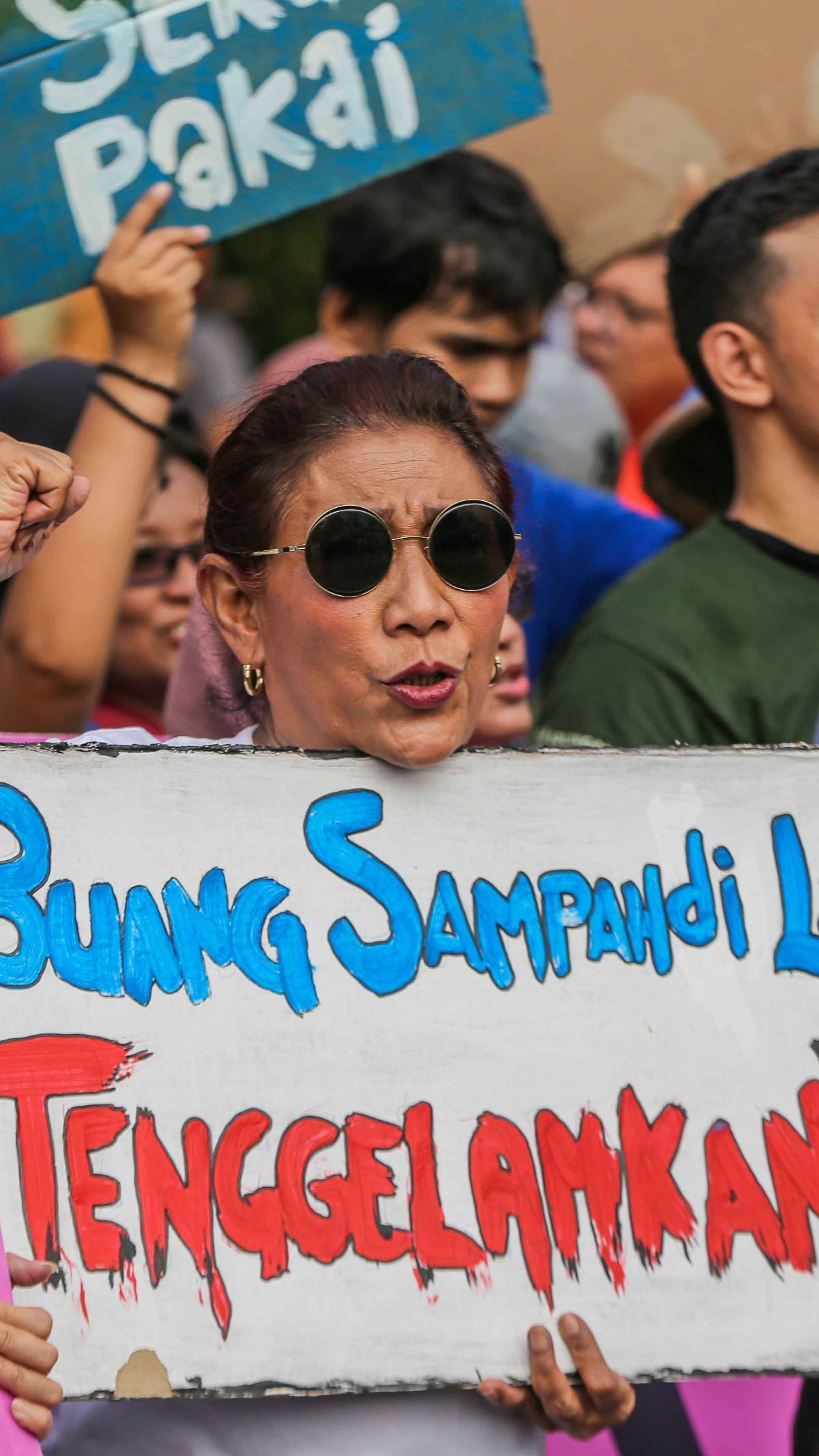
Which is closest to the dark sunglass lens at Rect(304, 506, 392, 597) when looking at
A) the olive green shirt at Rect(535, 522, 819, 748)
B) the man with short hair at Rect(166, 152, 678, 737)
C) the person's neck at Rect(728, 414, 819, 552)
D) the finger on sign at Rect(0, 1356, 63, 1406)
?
the olive green shirt at Rect(535, 522, 819, 748)

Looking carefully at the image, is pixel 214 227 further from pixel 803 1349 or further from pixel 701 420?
pixel 803 1349

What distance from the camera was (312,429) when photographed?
2.01 meters

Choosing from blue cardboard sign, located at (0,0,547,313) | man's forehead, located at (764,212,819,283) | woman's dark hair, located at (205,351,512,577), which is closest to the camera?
woman's dark hair, located at (205,351,512,577)

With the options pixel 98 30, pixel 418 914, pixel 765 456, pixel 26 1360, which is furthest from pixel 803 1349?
pixel 98 30

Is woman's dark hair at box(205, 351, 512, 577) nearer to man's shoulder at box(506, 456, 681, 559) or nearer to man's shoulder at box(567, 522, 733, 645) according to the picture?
man's shoulder at box(567, 522, 733, 645)

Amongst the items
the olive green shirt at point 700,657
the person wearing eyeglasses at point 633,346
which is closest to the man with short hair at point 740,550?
the olive green shirt at point 700,657

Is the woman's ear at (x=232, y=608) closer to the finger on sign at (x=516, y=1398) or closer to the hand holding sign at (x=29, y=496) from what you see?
the hand holding sign at (x=29, y=496)

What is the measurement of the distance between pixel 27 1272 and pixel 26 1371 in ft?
0.32

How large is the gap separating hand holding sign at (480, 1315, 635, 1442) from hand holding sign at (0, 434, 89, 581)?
98 cm

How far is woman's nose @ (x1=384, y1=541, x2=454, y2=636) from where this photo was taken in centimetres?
186

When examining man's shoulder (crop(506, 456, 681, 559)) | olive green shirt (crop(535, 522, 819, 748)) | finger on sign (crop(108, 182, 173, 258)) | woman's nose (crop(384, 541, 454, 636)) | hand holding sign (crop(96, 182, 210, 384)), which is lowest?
olive green shirt (crop(535, 522, 819, 748))

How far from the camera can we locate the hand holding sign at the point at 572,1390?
1771 millimetres

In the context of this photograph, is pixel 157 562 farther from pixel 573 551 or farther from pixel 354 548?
pixel 354 548

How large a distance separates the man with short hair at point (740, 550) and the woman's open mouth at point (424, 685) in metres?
0.65
